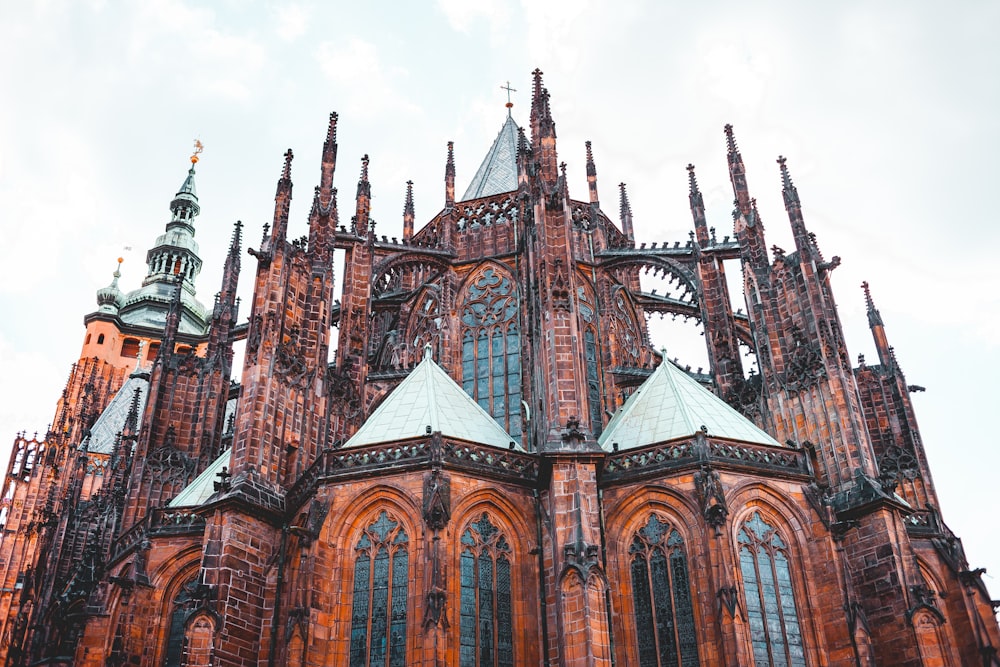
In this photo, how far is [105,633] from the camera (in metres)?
24.9

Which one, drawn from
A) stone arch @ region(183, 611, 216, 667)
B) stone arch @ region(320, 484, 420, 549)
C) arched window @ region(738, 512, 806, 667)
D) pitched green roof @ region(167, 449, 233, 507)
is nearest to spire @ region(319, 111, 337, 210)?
pitched green roof @ region(167, 449, 233, 507)

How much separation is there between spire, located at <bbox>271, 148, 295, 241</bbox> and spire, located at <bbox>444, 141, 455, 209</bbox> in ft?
25.1

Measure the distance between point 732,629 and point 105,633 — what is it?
631 inches

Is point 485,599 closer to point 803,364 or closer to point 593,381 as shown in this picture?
point 593,381

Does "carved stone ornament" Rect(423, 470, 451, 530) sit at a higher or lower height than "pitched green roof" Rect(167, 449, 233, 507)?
lower

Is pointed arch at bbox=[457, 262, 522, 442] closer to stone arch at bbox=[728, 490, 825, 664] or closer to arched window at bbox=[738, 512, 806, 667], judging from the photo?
stone arch at bbox=[728, 490, 825, 664]

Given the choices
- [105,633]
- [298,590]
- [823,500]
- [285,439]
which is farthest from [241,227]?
[823,500]

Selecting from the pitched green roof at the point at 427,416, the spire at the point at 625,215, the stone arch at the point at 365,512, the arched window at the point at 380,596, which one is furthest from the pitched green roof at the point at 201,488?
the spire at the point at 625,215

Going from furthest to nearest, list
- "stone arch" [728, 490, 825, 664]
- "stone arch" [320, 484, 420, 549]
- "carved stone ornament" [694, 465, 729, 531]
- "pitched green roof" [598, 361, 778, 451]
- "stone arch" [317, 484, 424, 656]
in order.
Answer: "pitched green roof" [598, 361, 778, 451] < "stone arch" [320, 484, 420, 549] < "carved stone ornament" [694, 465, 729, 531] < "stone arch" [728, 490, 825, 664] < "stone arch" [317, 484, 424, 656]

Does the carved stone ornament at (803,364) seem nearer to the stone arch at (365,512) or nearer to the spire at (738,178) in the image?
the spire at (738,178)

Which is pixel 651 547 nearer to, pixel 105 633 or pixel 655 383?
pixel 655 383

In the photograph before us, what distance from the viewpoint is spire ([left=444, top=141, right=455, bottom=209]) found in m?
35.5

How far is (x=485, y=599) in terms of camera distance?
2078 centimetres


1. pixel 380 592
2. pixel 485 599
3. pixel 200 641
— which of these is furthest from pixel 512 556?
pixel 200 641
